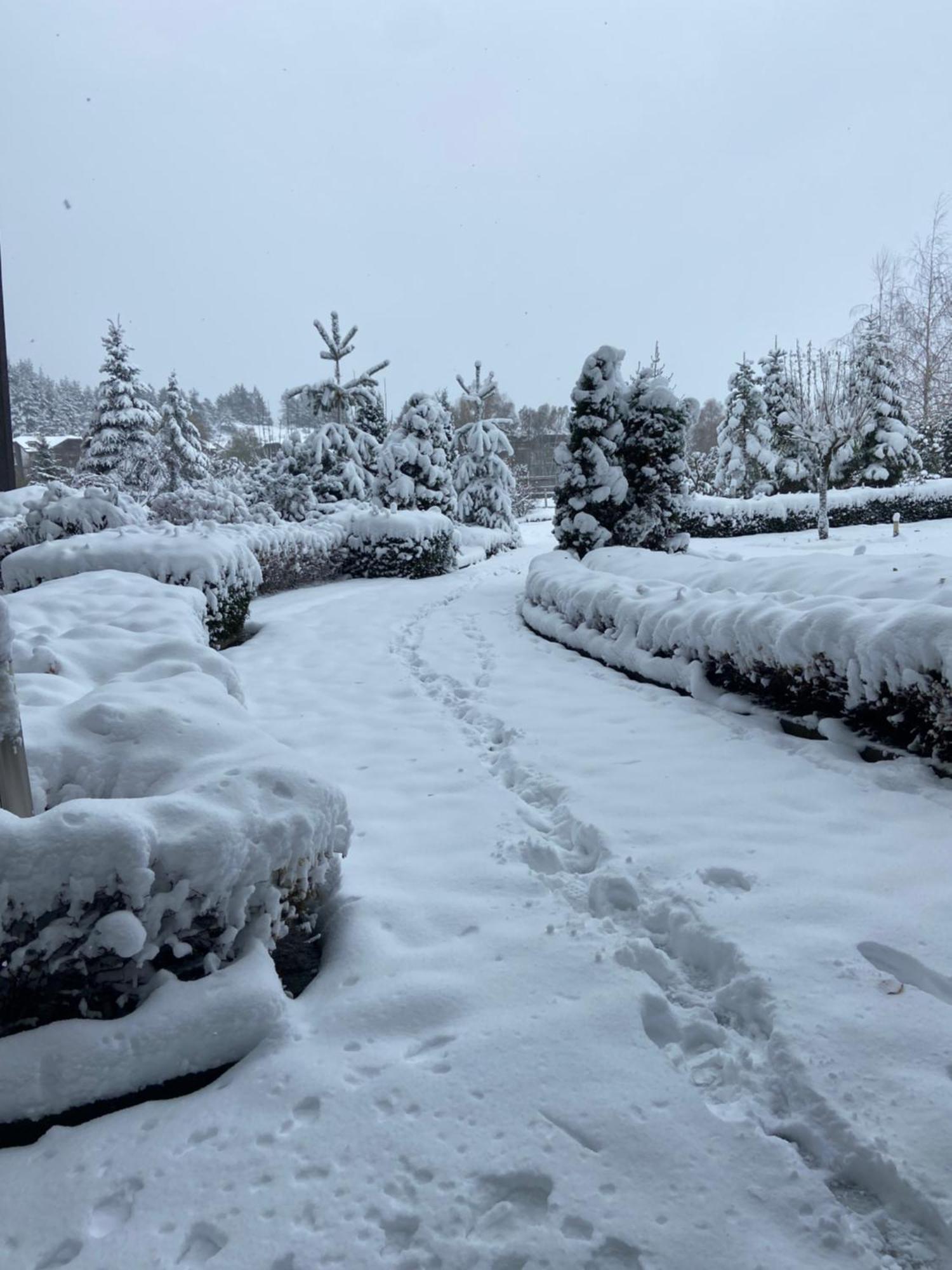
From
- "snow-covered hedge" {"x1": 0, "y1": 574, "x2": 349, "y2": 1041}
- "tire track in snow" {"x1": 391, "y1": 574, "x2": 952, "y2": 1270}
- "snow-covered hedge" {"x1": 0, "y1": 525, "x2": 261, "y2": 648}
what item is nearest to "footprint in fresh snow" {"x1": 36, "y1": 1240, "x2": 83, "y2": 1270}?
"snow-covered hedge" {"x1": 0, "y1": 574, "x2": 349, "y2": 1041}

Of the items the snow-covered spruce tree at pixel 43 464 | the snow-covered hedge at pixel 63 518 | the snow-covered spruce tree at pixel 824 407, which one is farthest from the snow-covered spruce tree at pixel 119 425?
the snow-covered spruce tree at pixel 824 407

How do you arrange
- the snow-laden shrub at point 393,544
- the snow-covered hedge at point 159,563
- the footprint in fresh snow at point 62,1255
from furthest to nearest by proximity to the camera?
the snow-laden shrub at point 393,544 → the snow-covered hedge at point 159,563 → the footprint in fresh snow at point 62,1255

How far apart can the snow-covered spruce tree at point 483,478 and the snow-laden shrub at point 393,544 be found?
11430 millimetres

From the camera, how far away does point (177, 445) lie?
31359 millimetres

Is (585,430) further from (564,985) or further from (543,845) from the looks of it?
(564,985)

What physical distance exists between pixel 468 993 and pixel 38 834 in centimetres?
126

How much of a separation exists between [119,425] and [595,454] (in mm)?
23897

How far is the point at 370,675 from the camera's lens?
6293 mm

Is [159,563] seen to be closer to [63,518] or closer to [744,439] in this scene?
[63,518]

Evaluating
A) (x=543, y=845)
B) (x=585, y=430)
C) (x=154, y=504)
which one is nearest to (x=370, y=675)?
(x=543, y=845)

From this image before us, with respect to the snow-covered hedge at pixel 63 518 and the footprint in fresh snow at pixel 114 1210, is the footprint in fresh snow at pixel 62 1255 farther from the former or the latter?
the snow-covered hedge at pixel 63 518

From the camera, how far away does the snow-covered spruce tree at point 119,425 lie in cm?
2783

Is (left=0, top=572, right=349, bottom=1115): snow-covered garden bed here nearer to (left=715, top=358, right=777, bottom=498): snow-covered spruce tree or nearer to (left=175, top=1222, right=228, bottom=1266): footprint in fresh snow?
(left=175, top=1222, right=228, bottom=1266): footprint in fresh snow

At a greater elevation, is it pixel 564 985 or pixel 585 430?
pixel 585 430
